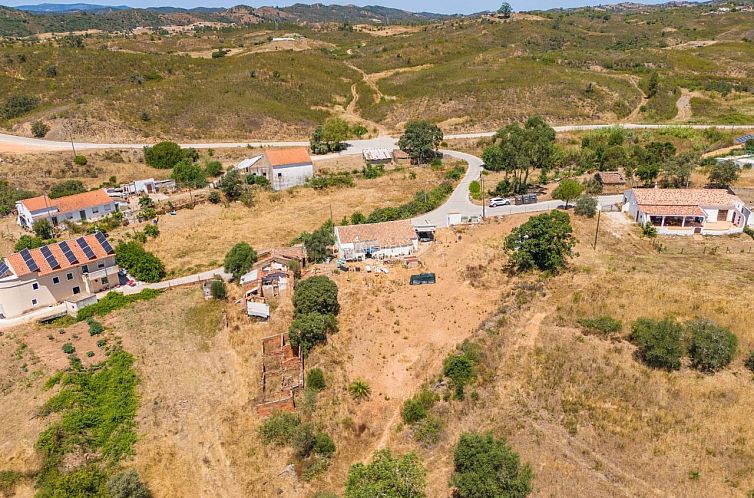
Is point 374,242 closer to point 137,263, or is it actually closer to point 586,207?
point 137,263

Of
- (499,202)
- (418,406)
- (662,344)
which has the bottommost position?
(418,406)

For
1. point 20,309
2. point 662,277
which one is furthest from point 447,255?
point 20,309

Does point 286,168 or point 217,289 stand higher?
point 286,168

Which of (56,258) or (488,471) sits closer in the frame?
(488,471)

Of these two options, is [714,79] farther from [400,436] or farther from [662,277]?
[400,436]

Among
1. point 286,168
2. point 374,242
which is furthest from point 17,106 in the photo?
point 374,242
